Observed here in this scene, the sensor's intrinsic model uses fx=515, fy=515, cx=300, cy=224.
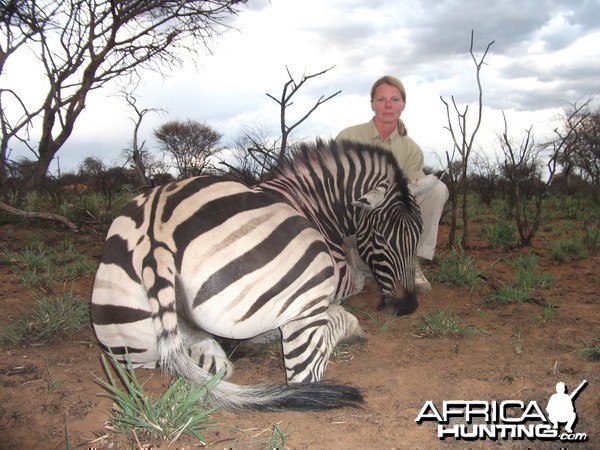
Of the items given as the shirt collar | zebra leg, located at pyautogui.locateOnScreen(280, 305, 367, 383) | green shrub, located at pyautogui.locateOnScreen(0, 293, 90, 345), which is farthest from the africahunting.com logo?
the shirt collar

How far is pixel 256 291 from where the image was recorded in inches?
79.5

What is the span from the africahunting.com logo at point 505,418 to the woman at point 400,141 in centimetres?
195

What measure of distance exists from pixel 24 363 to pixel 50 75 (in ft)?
15.2

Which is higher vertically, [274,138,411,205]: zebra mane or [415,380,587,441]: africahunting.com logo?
[274,138,411,205]: zebra mane

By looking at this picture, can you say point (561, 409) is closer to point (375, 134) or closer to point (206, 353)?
point (206, 353)

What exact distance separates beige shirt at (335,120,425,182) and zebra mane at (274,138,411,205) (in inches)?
33.8

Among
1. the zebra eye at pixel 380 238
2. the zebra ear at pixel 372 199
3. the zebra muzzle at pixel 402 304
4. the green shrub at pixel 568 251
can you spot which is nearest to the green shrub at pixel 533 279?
the green shrub at pixel 568 251

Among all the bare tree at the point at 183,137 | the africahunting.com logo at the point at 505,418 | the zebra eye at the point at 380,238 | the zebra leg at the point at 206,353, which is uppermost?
the bare tree at the point at 183,137

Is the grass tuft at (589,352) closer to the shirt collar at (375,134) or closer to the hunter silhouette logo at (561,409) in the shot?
the hunter silhouette logo at (561,409)

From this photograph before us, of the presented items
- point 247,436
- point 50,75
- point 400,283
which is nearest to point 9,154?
point 50,75

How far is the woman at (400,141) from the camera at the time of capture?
4047 mm

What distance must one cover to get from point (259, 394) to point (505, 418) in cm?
99

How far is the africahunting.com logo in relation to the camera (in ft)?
6.43

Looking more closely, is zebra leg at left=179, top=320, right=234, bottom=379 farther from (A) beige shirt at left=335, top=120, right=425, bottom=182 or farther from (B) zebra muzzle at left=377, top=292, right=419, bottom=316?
(A) beige shirt at left=335, top=120, right=425, bottom=182
